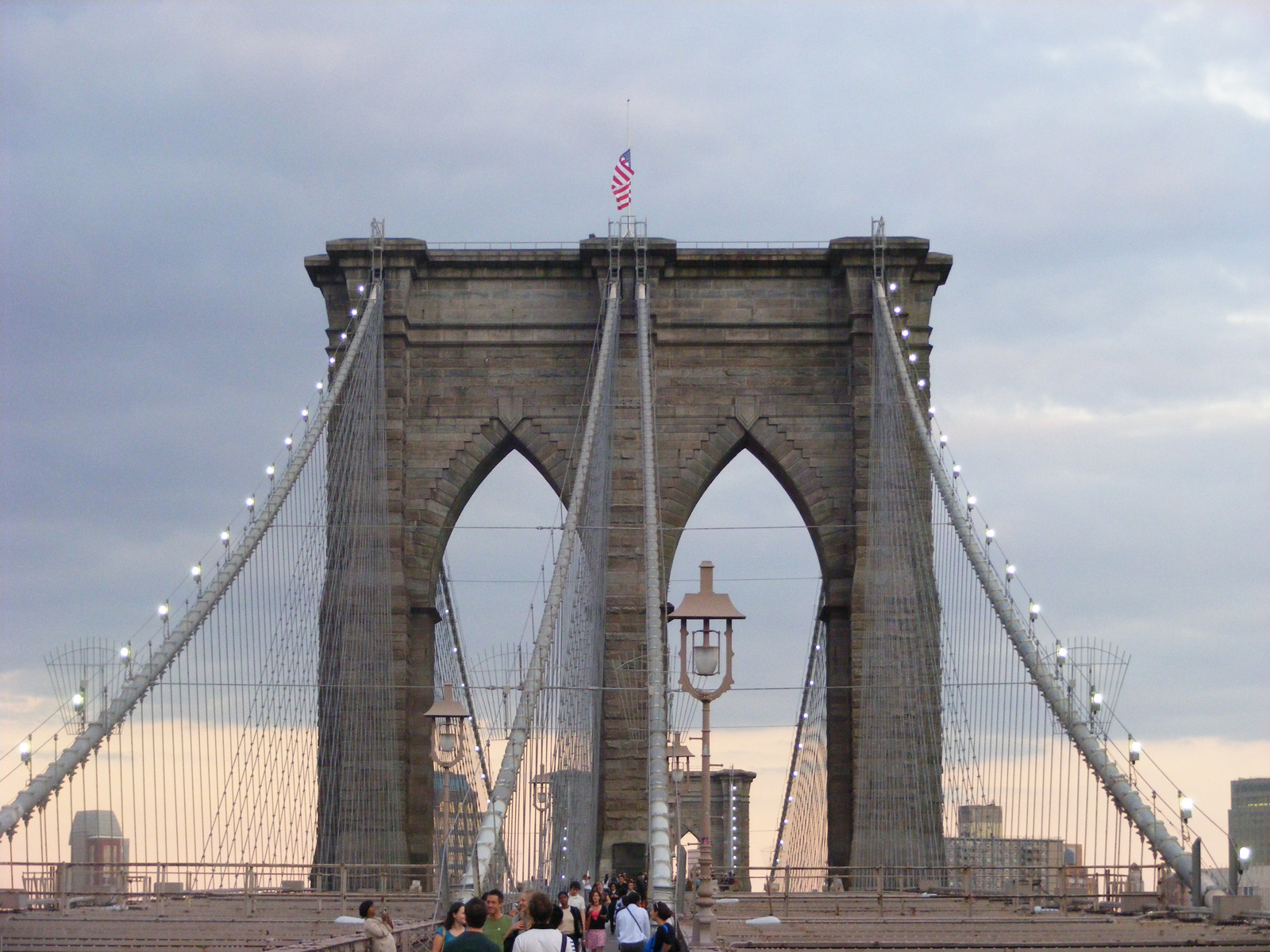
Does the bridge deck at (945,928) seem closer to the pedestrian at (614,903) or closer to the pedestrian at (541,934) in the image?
the pedestrian at (614,903)

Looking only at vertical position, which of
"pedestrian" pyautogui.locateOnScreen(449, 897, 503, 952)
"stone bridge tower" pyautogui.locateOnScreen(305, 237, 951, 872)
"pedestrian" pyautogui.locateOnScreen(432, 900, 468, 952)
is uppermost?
"stone bridge tower" pyautogui.locateOnScreen(305, 237, 951, 872)

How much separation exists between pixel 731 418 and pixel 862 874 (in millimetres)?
8656

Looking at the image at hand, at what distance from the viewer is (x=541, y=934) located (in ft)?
32.5

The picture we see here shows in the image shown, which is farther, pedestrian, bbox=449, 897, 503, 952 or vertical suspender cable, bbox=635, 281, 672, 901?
vertical suspender cable, bbox=635, 281, 672, 901

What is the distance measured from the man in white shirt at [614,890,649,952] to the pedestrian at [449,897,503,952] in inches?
224

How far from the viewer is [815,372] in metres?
39.7

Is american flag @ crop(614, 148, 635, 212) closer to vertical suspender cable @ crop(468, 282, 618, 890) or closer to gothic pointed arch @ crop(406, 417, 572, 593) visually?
vertical suspender cable @ crop(468, 282, 618, 890)

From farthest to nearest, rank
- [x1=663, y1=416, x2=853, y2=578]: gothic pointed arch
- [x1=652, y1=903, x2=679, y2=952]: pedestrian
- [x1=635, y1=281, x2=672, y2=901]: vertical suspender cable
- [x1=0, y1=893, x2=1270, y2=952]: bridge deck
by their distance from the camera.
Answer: [x1=663, y1=416, x2=853, y2=578]: gothic pointed arch → [x1=635, y1=281, x2=672, y2=901]: vertical suspender cable → [x1=0, y1=893, x2=1270, y2=952]: bridge deck → [x1=652, y1=903, x2=679, y2=952]: pedestrian

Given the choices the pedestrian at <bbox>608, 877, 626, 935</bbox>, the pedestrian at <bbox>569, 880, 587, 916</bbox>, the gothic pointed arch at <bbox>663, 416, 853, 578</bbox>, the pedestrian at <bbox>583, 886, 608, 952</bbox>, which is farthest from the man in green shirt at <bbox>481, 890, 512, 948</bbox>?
the gothic pointed arch at <bbox>663, 416, 853, 578</bbox>

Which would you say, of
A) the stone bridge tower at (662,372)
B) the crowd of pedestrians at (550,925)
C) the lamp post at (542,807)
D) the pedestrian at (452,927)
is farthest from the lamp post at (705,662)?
the stone bridge tower at (662,372)

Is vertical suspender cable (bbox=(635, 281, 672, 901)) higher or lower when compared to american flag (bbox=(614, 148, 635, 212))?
lower

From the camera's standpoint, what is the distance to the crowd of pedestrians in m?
9.58

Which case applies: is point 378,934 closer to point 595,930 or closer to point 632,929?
point 632,929

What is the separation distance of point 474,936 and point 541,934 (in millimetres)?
A: 729
